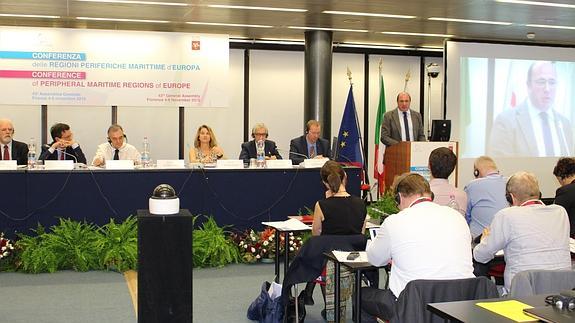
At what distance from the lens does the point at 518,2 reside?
790 cm

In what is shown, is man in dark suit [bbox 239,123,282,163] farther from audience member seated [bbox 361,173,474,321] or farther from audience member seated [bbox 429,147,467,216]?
audience member seated [bbox 361,173,474,321]

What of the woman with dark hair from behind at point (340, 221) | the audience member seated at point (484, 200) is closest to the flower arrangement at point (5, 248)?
the woman with dark hair from behind at point (340, 221)

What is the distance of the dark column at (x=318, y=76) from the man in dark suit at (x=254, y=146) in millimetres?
2403

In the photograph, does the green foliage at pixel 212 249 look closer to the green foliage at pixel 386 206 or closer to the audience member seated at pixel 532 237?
the green foliage at pixel 386 206

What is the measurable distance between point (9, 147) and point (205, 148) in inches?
81.4

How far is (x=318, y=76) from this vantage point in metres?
10.4

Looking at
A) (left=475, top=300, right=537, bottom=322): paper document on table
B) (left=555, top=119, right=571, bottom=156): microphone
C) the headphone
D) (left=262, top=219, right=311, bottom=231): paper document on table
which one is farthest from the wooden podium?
the headphone

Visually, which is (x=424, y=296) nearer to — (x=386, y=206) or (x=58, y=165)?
(x=386, y=206)

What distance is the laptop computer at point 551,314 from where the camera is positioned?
2412mm

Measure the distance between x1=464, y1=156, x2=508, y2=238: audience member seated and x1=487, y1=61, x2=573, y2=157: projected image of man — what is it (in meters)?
6.43

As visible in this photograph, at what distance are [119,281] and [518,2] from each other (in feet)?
17.4

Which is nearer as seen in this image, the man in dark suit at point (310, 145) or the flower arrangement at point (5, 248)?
the flower arrangement at point (5, 248)

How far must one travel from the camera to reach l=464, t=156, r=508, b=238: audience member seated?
16.6 ft

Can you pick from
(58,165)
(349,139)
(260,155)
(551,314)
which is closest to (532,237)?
(551,314)
